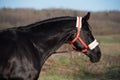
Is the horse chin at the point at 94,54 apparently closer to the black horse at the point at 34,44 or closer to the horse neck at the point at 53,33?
the black horse at the point at 34,44

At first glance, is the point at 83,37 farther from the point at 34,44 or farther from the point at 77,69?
the point at 77,69

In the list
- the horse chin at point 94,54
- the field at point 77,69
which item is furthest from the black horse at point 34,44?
the field at point 77,69

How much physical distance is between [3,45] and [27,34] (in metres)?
0.55

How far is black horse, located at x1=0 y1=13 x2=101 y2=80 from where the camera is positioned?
5723 millimetres

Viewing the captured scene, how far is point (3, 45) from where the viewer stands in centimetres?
582

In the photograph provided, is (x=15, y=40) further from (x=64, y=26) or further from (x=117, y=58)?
(x=117, y=58)

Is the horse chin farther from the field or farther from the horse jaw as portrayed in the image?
the field

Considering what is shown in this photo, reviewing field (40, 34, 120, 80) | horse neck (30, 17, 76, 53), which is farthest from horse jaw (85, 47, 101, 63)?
field (40, 34, 120, 80)

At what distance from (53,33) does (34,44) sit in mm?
461

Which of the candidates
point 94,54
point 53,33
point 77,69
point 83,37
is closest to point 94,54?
point 94,54

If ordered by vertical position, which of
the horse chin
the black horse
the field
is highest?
the black horse

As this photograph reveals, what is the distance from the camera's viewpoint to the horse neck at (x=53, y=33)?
6.26m

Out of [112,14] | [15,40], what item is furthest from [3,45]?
[112,14]

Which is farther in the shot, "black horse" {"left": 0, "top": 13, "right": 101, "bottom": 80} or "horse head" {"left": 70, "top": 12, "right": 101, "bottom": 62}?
"horse head" {"left": 70, "top": 12, "right": 101, "bottom": 62}
